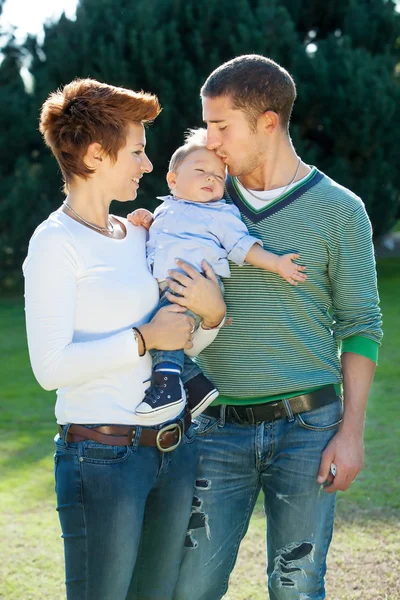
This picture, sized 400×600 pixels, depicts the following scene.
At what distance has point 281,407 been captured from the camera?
2564 mm

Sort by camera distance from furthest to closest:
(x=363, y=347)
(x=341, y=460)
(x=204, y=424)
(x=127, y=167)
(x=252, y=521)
Answer: (x=252, y=521) → (x=204, y=424) → (x=363, y=347) → (x=341, y=460) → (x=127, y=167)

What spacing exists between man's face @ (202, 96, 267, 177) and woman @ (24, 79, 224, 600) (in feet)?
0.97

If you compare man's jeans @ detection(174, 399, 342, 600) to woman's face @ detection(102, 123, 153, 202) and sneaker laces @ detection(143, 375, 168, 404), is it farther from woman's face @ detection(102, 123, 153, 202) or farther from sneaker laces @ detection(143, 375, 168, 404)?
woman's face @ detection(102, 123, 153, 202)

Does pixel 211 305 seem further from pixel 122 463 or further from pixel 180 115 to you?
pixel 180 115

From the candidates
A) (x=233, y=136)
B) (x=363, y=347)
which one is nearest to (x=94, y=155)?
(x=233, y=136)

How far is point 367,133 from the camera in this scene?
12.9m

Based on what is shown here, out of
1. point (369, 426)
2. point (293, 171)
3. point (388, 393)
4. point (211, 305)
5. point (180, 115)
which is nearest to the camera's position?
point (211, 305)

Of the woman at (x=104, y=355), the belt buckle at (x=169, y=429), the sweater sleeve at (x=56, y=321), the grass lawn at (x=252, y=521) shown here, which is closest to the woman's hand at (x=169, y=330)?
the woman at (x=104, y=355)

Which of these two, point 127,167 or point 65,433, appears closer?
point 65,433

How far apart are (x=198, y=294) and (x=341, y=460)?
65 centimetres

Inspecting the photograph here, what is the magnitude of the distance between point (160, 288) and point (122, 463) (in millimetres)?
564

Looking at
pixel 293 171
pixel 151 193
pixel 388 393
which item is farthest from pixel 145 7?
pixel 293 171

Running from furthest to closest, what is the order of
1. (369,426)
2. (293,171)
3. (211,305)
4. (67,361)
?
(369,426) < (293,171) < (211,305) < (67,361)

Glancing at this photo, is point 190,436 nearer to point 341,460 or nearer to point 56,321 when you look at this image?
point 341,460
